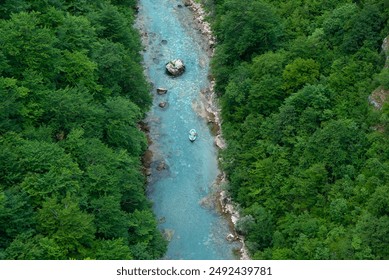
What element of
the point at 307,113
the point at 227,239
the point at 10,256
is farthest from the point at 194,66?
the point at 10,256

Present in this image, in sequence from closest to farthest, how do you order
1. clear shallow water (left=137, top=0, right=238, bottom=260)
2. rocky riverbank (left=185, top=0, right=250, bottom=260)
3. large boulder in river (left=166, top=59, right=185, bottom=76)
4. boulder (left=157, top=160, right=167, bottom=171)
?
1. clear shallow water (left=137, top=0, right=238, bottom=260)
2. rocky riverbank (left=185, top=0, right=250, bottom=260)
3. boulder (left=157, top=160, right=167, bottom=171)
4. large boulder in river (left=166, top=59, right=185, bottom=76)

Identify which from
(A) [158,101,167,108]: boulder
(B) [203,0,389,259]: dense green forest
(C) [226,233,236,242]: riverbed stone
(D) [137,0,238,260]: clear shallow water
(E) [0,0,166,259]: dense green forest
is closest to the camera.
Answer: (E) [0,0,166,259]: dense green forest

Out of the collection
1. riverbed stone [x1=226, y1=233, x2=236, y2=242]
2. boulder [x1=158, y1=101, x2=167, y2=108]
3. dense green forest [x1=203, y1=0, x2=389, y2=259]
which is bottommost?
boulder [x1=158, y1=101, x2=167, y2=108]

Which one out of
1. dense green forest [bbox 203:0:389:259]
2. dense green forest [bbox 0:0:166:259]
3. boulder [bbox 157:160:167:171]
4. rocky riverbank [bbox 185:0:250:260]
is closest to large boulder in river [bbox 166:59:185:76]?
rocky riverbank [bbox 185:0:250:260]

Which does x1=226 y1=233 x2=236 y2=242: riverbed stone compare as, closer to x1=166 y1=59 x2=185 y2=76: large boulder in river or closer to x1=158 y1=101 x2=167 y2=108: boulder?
x1=158 y1=101 x2=167 y2=108: boulder

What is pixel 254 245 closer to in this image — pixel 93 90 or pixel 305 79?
pixel 305 79

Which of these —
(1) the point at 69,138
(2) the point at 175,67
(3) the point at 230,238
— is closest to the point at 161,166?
(3) the point at 230,238

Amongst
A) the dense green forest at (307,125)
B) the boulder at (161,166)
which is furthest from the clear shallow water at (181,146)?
the dense green forest at (307,125)
